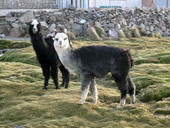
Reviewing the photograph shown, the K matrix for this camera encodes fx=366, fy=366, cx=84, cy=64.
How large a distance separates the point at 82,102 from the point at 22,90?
2.61 meters

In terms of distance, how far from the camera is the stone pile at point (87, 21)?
2705 cm

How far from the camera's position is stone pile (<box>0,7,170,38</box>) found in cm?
2705

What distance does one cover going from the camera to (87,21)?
2836cm

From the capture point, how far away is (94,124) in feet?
25.1

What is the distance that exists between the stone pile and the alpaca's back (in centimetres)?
1853

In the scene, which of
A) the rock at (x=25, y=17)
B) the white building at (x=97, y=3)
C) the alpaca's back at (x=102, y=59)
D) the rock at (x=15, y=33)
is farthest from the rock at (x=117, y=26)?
the alpaca's back at (x=102, y=59)

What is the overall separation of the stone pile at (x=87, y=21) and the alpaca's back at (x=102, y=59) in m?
18.5

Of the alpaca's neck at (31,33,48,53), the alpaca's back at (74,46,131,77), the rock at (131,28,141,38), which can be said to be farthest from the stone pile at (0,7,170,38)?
the alpaca's back at (74,46,131,77)

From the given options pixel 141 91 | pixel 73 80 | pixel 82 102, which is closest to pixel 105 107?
pixel 82 102

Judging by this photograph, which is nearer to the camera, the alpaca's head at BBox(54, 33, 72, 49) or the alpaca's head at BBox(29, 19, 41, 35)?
Result: the alpaca's head at BBox(54, 33, 72, 49)

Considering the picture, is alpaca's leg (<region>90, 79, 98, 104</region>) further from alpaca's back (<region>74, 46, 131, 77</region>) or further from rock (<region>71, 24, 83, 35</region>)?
rock (<region>71, 24, 83, 35</region>)

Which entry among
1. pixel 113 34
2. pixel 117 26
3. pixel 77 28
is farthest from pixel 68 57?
pixel 117 26

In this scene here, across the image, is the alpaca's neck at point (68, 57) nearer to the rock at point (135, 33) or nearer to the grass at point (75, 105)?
the grass at point (75, 105)

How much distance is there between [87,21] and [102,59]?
20.5 m
